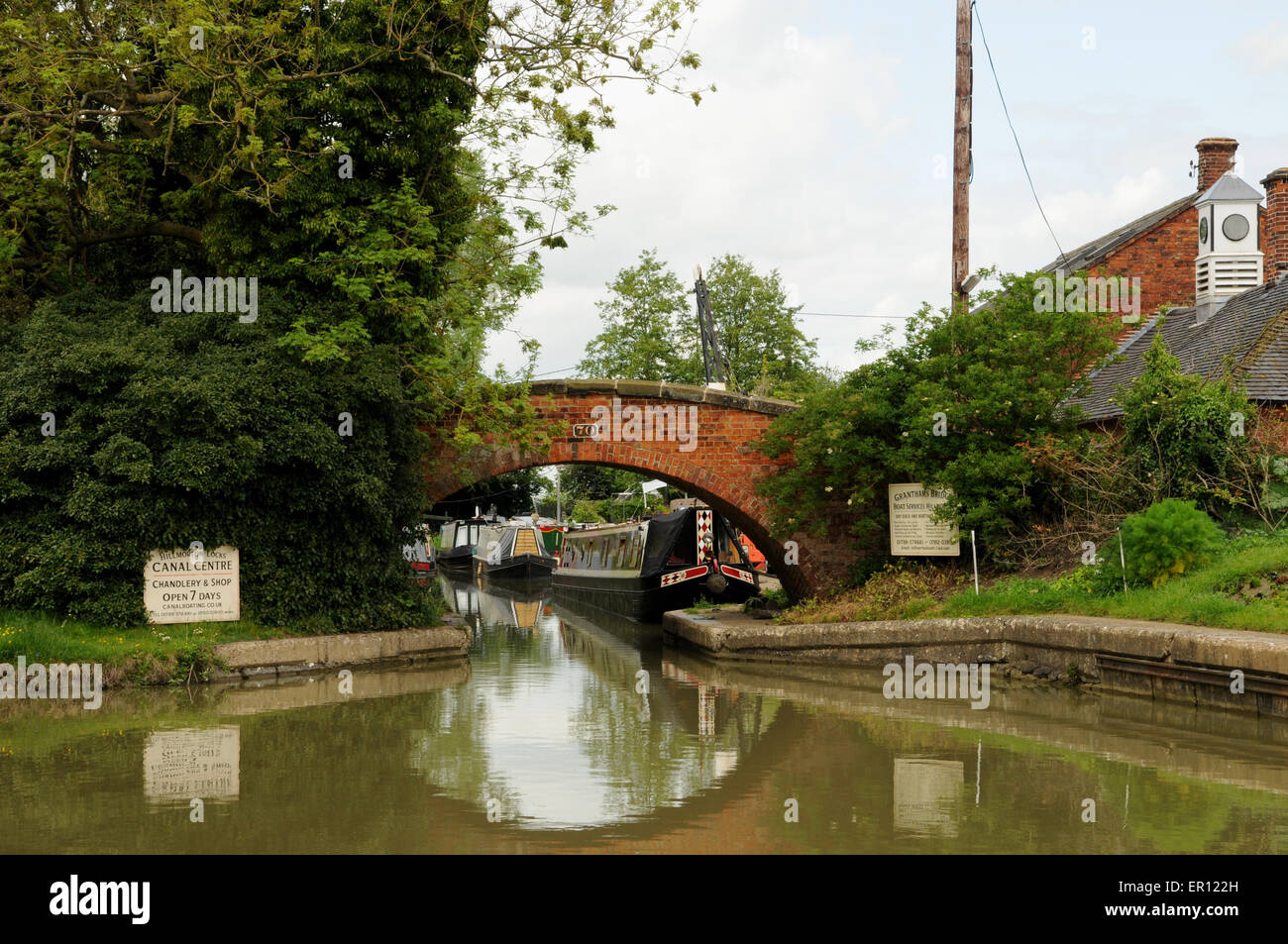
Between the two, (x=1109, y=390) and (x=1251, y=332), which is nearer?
(x=1251, y=332)

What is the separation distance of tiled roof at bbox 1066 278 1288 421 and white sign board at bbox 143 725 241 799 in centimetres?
1018

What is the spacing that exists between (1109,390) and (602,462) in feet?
23.8

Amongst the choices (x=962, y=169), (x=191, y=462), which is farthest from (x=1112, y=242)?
(x=191, y=462)

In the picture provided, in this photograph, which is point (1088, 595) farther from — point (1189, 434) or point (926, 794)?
point (926, 794)

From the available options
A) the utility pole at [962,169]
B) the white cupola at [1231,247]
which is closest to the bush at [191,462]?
the utility pole at [962,169]

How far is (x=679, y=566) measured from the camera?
22484 millimetres

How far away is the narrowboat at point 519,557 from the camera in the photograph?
134 feet

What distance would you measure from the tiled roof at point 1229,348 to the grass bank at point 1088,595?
256 centimetres

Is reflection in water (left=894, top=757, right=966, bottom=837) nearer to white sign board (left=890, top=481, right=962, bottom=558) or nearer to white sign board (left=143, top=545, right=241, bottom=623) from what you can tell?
white sign board (left=890, top=481, right=962, bottom=558)

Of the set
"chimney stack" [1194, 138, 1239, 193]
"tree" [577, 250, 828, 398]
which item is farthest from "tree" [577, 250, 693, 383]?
"chimney stack" [1194, 138, 1239, 193]

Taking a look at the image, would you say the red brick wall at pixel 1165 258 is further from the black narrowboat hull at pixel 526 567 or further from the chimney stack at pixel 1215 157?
the black narrowboat hull at pixel 526 567
